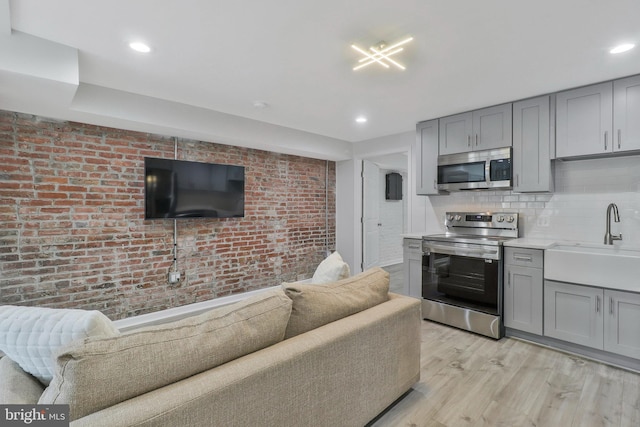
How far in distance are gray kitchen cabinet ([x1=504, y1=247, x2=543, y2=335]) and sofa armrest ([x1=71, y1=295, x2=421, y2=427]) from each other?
150 cm

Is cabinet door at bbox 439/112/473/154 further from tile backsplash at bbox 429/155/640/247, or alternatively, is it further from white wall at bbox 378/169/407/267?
white wall at bbox 378/169/407/267

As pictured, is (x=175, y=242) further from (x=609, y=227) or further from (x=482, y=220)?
(x=609, y=227)

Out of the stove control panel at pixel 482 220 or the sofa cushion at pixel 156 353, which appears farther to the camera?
the stove control panel at pixel 482 220

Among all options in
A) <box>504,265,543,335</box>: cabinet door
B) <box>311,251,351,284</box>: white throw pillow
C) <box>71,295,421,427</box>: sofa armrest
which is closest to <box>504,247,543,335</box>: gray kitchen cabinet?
<box>504,265,543,335</box>: cabinet door

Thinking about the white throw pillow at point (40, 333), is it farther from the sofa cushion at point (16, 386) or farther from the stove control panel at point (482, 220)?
the stove control panel at point (482, 220)

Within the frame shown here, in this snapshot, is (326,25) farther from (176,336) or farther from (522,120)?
(522,120)

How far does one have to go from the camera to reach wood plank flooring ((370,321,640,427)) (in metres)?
1.90

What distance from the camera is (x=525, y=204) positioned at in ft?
11.2

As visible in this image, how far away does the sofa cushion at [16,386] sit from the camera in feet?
3.13

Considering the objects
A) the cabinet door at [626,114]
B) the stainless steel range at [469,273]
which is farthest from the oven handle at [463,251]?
the cabinet door at [626,114]

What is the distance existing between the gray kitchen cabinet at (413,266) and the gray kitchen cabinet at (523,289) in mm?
914

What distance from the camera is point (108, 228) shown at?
3.17 meters

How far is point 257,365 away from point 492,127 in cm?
340

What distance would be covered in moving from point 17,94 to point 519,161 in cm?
446
